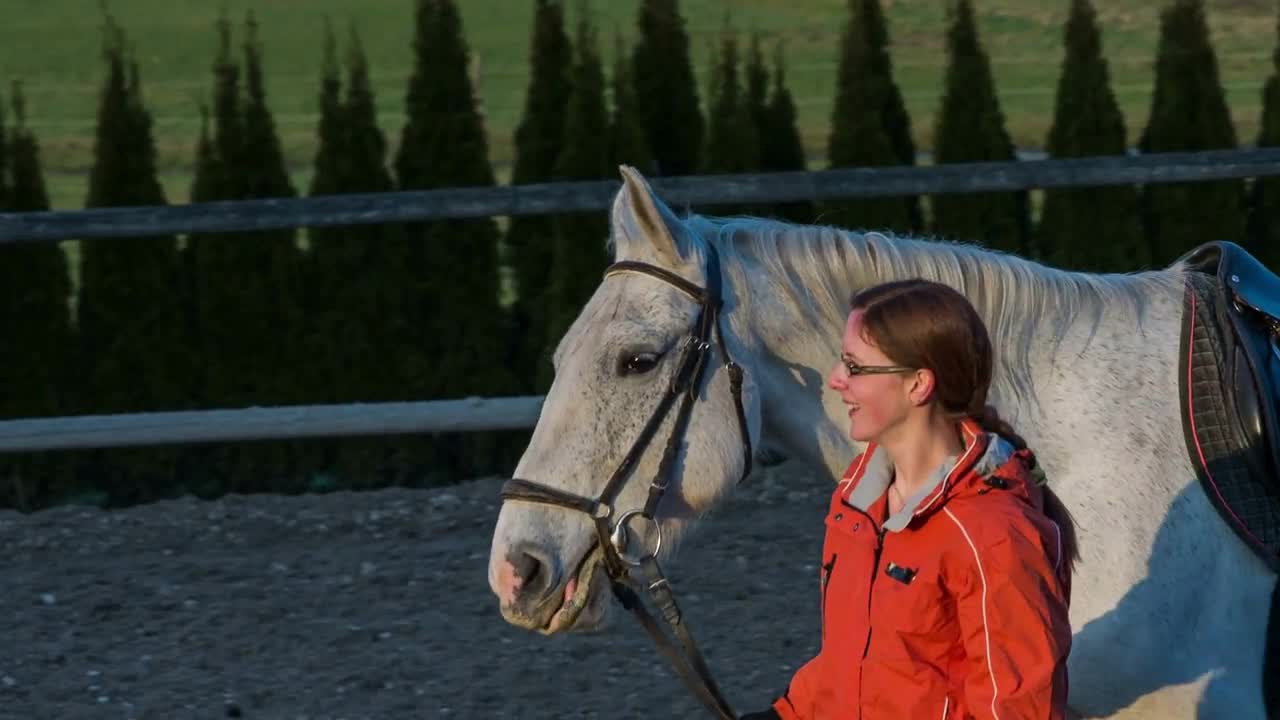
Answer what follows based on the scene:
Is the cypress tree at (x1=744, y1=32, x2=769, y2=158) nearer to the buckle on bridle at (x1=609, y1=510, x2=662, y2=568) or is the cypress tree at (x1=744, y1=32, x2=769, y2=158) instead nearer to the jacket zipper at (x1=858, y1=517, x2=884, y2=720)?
the buckle on bridle at (x1=609, y1=510, x2=662, y2=568)

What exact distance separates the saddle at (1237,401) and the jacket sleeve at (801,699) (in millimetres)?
765

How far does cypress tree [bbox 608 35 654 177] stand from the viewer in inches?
276

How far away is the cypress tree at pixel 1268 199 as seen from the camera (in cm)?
728

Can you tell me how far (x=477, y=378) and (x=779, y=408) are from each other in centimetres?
448

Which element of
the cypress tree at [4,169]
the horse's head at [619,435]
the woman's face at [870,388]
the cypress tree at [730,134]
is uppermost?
the woman's face at [870,388]

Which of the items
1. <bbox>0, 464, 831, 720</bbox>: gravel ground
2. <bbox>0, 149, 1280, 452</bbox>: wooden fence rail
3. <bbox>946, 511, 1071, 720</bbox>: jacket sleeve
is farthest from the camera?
<bbox>0, 149, 1280, 452</bbox>: wooden fence rail

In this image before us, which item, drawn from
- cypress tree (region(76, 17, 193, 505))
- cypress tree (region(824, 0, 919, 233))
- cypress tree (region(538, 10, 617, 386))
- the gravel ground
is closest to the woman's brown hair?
the gravel ground

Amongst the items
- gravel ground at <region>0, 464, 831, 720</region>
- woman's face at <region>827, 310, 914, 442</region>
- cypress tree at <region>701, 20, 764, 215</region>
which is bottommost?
gravel ground at <region>0, 464, 831, 720</region>

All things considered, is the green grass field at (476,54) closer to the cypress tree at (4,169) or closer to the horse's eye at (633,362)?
the cypress tree at (4,169)

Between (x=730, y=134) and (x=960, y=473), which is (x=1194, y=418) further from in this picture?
(x=730, y=134)

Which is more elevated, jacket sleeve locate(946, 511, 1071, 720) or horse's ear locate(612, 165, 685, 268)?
horse's ear locate(612, 165, 685, 268)

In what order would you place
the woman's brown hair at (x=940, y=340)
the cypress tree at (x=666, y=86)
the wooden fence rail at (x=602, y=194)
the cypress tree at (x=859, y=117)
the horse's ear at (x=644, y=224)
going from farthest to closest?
the cypress tree at (x=666, y=86), the cypress tree at (x=859, y=117), the wooden fence rail at (x=602, y=194), the horse's ear at (x=644, y=224), the woman's brown hair at (x=940, y=340)

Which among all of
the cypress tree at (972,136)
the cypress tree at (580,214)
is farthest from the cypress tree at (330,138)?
the cypress tree at (972,136)

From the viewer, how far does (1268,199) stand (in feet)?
24.0
